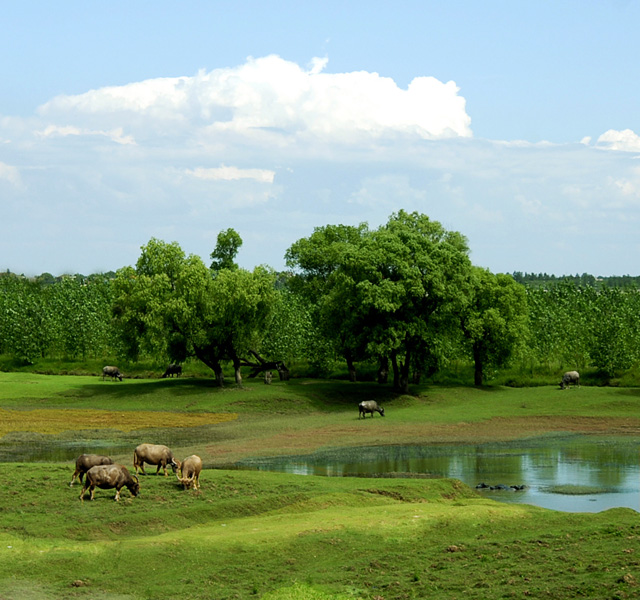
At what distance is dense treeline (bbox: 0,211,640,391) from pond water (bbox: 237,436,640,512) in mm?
20772

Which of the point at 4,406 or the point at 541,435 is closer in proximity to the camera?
the point at 541,435

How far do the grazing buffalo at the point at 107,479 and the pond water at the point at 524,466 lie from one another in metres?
13.3

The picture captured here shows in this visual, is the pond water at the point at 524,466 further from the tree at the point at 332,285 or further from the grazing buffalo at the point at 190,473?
the tree at the point at 332,285

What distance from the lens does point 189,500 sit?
3016 cm

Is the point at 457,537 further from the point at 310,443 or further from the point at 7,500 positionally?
the point at 310,443

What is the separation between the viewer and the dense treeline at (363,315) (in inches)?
2867

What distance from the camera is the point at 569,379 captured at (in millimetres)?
75438

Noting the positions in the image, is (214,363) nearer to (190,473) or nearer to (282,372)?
(282,372)

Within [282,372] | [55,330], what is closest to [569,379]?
[282,372]

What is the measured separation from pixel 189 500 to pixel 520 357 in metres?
57.8

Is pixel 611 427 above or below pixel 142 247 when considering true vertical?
below

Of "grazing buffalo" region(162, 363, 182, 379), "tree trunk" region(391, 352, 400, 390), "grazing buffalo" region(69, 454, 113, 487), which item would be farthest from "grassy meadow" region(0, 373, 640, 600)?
"grazing buffalo" region(162, 363, 182, 379)

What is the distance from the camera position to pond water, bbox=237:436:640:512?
35.6 metres

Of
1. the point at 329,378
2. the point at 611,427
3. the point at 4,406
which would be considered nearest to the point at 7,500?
the point at 4,406
